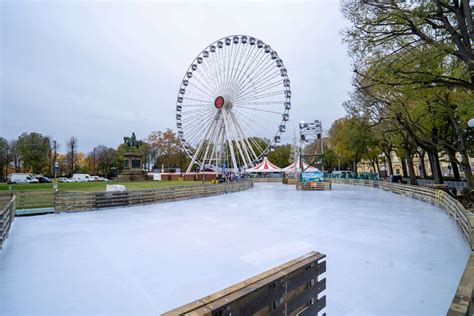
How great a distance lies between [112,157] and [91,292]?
58.4m

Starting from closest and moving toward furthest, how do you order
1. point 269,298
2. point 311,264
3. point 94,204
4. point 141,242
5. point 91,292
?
1. point 269,298
2. point 311,264
3. point 91,292
4. point 141,242
5. point 94,204

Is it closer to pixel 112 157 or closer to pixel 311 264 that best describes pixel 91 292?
pixel 311 264

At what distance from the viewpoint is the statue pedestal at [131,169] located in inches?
1244

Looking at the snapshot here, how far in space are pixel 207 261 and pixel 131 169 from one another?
2985cm

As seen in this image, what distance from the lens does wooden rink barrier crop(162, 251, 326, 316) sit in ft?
4.32

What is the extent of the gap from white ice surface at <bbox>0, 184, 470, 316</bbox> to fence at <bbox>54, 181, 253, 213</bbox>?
Result: 2.01m

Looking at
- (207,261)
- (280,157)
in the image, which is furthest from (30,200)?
(280,157)

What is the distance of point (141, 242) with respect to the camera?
6.08 metres

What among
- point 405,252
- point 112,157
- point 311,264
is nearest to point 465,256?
point 405,252

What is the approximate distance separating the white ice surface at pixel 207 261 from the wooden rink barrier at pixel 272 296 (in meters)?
1.35

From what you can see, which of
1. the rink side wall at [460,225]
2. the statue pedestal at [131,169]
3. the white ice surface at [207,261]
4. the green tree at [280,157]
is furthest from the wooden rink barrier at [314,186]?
the green tree at [280,157]

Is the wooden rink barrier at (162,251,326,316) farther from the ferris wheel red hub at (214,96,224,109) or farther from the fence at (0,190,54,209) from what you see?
the ferris wheel red hub at (214,96,224,109)

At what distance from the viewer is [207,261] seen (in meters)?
4.73

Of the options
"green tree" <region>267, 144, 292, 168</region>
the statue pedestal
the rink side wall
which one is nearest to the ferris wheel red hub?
the statue pedestal
